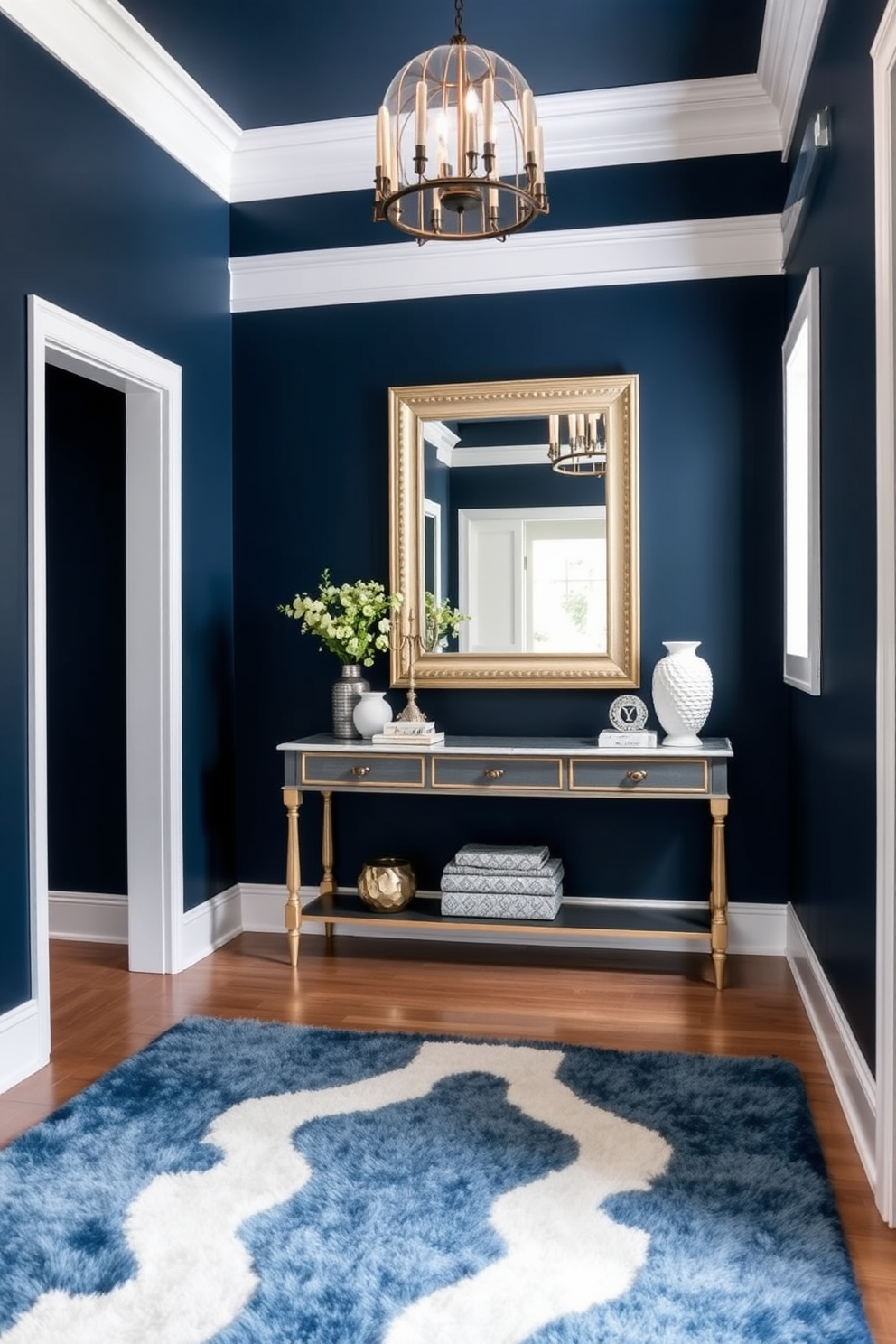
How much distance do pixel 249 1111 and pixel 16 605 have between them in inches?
58.3

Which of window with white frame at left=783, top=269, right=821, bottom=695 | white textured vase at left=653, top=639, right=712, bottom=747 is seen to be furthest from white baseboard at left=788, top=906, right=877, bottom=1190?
window with white frame at left=783, top=269, right=821, bottom=695

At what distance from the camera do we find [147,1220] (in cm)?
218

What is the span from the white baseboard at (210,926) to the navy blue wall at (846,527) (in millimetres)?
2190

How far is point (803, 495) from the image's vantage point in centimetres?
376

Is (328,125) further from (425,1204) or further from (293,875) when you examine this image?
(425,1204)

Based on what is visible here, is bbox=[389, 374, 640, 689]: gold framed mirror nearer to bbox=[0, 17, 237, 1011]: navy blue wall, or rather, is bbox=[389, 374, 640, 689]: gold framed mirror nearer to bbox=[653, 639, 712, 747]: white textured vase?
bbox=[653, 639, 712, 747]: white textured vase

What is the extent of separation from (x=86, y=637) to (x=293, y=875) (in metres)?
1.28

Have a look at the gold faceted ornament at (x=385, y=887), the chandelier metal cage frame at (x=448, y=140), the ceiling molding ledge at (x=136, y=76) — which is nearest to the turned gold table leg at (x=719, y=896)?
the gold faceted ornament at (x=385, y=887)

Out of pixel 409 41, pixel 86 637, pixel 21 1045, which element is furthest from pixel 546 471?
pixel 21 1045

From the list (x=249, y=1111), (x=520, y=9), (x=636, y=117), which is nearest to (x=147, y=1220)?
(x=249, y=1111)

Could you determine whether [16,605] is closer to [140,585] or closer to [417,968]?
[140,585]

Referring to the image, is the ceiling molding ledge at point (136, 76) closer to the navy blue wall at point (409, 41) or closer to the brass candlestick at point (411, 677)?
the navy blue wall at point (409, 41)

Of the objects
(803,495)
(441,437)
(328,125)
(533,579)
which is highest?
(328,125)

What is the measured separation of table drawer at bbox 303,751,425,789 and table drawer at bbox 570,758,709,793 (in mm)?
569
